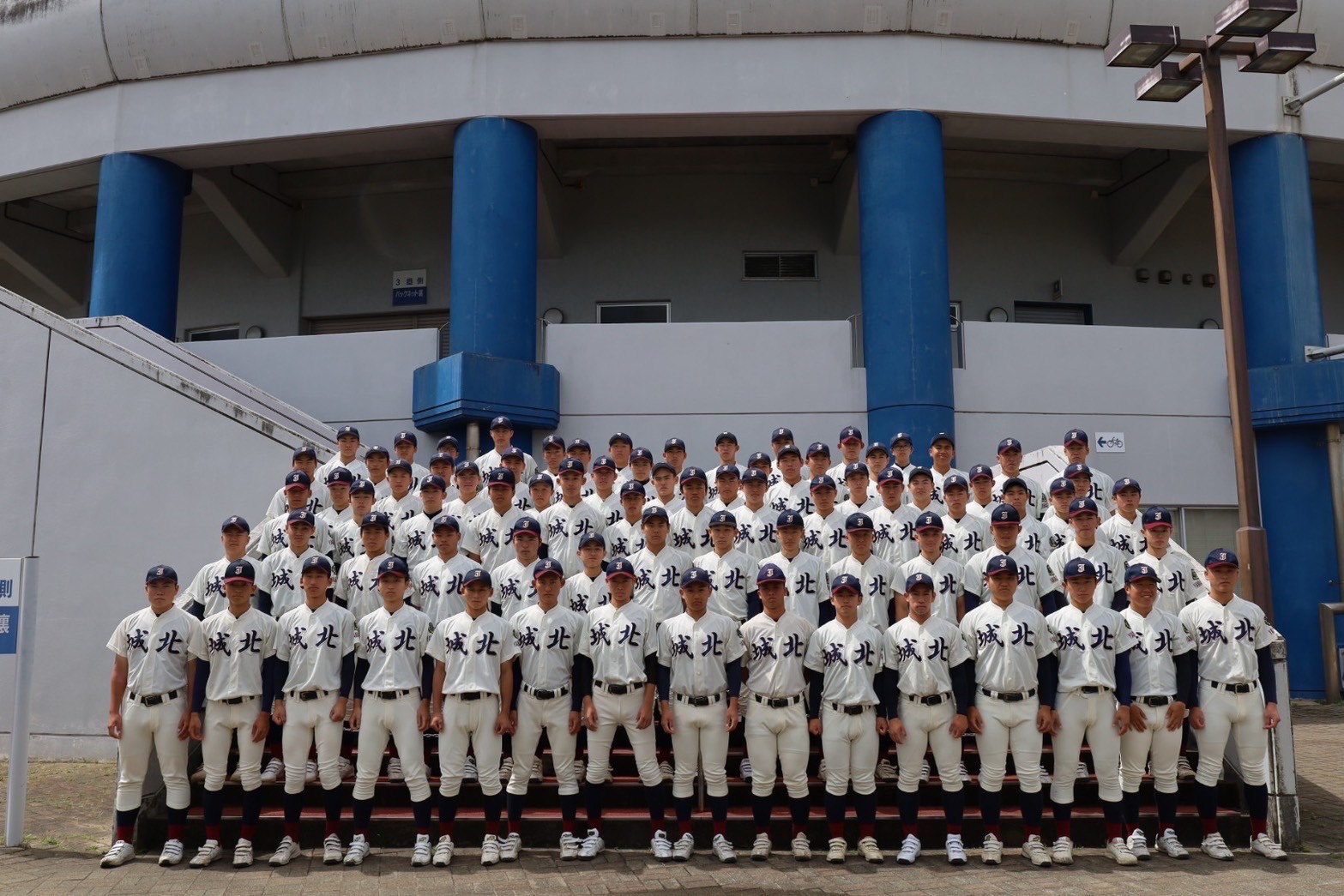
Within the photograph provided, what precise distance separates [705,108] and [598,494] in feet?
22.6

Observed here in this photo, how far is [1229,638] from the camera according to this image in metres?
7.28

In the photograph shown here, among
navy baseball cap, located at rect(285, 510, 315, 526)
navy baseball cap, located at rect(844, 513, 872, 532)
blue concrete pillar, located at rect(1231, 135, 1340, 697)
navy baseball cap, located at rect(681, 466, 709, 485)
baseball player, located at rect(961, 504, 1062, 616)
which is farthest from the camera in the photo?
blue concrete pillar, located at rect(1231, 135, 1340, 697)

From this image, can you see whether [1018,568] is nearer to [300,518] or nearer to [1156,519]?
[1156,519]

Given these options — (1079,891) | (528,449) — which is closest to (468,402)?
(528,449)

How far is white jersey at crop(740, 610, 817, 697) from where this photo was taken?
7.16m

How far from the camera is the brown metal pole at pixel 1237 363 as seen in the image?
28.8 ft

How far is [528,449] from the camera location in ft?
47.0

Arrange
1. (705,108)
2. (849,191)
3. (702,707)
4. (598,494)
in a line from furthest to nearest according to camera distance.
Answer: (849,191) → (705,108) → (598,494) → (702,707)

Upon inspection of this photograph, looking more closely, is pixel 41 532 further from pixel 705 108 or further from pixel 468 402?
pixel 705 108

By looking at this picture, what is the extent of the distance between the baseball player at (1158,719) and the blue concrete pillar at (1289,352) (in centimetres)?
842

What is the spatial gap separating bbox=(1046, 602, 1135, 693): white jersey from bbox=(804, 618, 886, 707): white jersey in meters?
1.25

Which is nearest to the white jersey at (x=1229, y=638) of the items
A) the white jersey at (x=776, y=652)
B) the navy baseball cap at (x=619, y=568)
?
the white jersey at (x=776, y=652)

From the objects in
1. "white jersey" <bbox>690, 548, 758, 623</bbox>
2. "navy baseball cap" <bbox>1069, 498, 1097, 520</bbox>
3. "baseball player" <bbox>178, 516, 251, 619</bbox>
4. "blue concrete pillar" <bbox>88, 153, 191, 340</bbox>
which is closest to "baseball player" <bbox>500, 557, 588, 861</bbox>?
"white jersey" <bbox>690, 548, 758, 623</bbox>

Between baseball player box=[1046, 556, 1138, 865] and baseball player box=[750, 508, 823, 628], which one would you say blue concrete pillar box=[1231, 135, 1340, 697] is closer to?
baseball player box=[1046, 556, 1138, 865]
